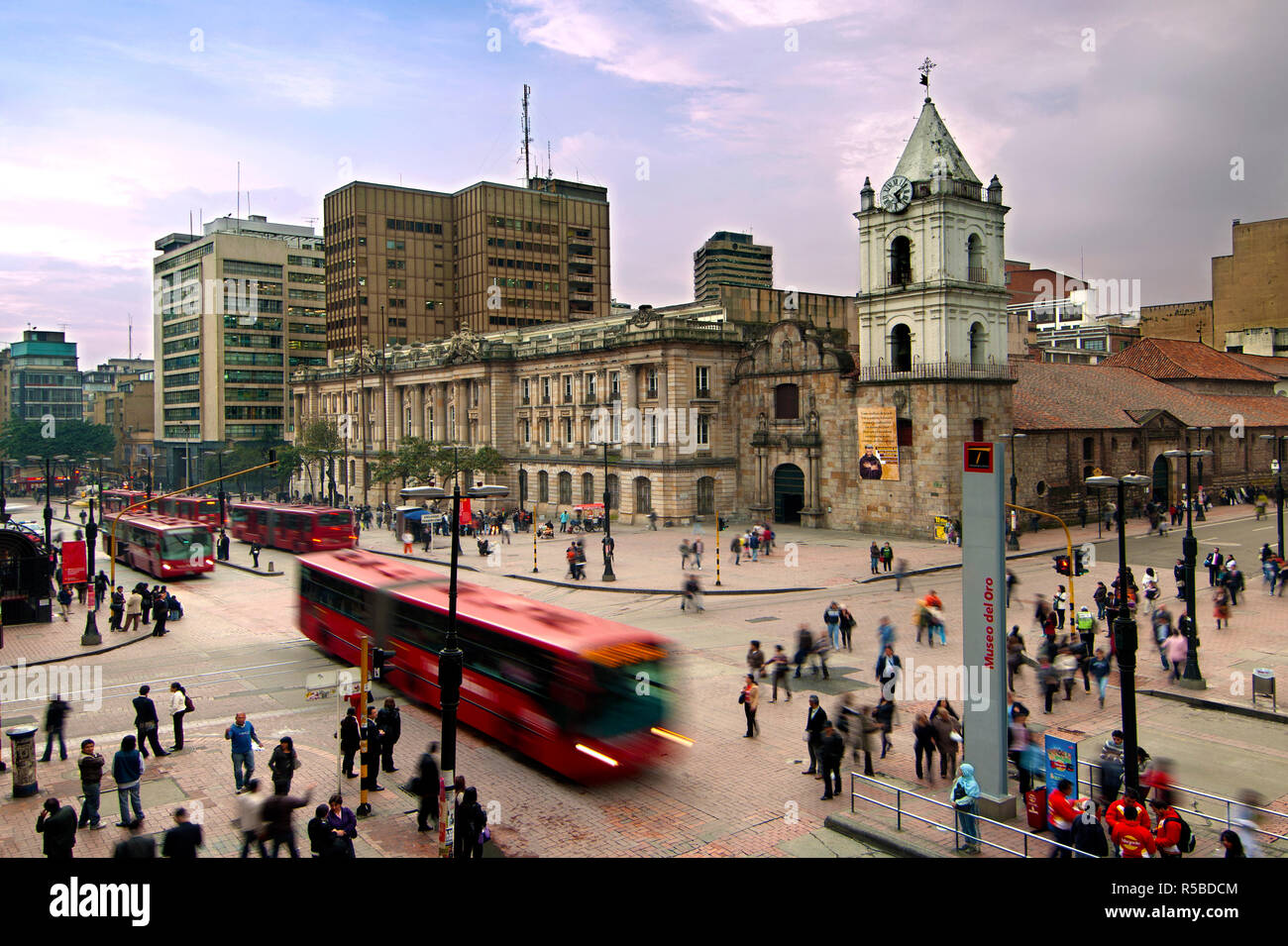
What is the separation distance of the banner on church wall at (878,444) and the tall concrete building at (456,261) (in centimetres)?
6381

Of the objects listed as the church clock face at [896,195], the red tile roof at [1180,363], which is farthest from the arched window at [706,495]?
the red tile roof at [1180,363]

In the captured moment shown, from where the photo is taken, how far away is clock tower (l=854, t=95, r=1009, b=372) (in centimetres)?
4697

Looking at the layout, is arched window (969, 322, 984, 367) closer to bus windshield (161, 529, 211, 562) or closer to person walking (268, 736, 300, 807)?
bus windshield (161, 529, 211, 562)

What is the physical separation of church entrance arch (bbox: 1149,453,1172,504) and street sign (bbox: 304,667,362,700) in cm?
5416

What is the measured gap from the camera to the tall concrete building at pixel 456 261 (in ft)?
361

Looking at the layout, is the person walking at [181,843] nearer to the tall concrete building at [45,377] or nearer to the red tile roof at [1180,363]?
the red tile roof at [1180,363]

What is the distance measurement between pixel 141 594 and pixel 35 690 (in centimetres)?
854

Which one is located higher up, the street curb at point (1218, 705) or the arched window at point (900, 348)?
the arched window at point (900, 348)

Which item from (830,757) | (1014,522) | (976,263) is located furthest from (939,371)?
(830,757)
